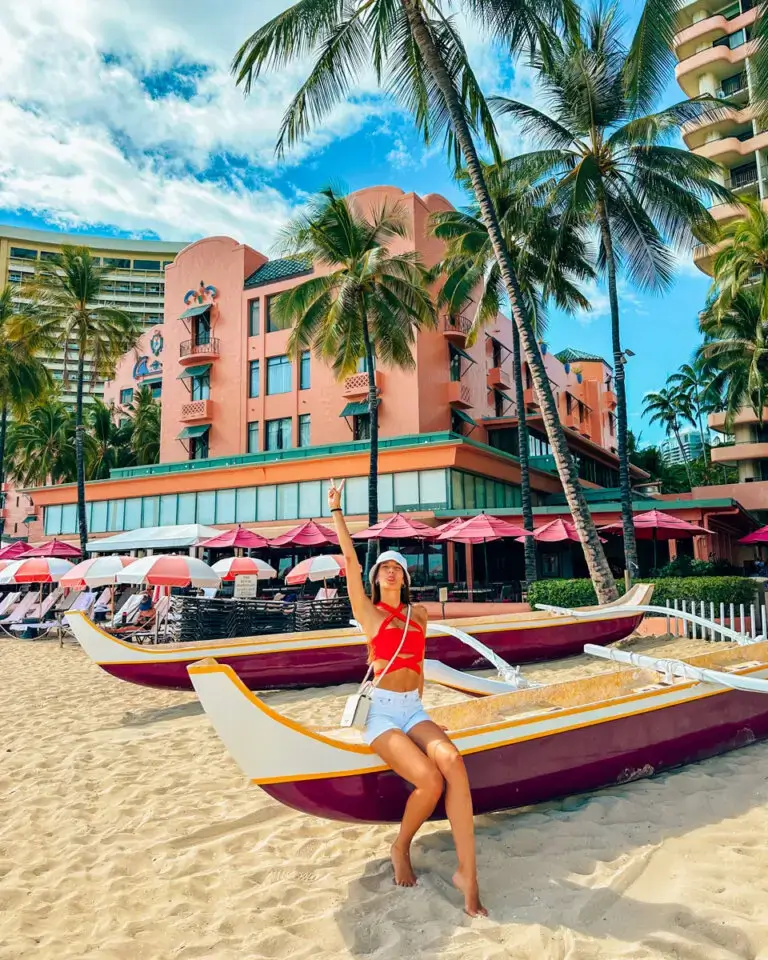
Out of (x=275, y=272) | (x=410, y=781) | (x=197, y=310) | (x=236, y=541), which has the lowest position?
(x=410, y=781)

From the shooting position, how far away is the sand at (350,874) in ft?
10.1

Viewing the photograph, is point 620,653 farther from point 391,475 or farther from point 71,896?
point 391,475

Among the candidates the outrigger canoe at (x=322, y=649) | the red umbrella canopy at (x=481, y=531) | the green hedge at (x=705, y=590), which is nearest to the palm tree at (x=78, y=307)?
the red umbrella canopy at (x=481, y=531)

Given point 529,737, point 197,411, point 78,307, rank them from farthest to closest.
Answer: point 197,411
point 78,307
point 529,737

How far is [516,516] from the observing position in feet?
74.2

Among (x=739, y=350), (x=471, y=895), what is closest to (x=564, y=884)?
(x=471, y=895)

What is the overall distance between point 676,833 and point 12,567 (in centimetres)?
1576

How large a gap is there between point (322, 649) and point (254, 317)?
25.8 metres

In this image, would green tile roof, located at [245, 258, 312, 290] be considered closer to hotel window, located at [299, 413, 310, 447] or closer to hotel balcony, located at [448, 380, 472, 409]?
hotel window, located at [299, 413, 310, 447]

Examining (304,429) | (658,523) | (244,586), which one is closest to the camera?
(244,586)

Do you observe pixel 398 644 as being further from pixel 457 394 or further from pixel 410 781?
pixel 457 394

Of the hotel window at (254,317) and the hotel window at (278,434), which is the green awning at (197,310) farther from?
the hotel window at (278,434)

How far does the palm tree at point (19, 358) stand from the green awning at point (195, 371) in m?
6.70

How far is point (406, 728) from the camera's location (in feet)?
11.8
